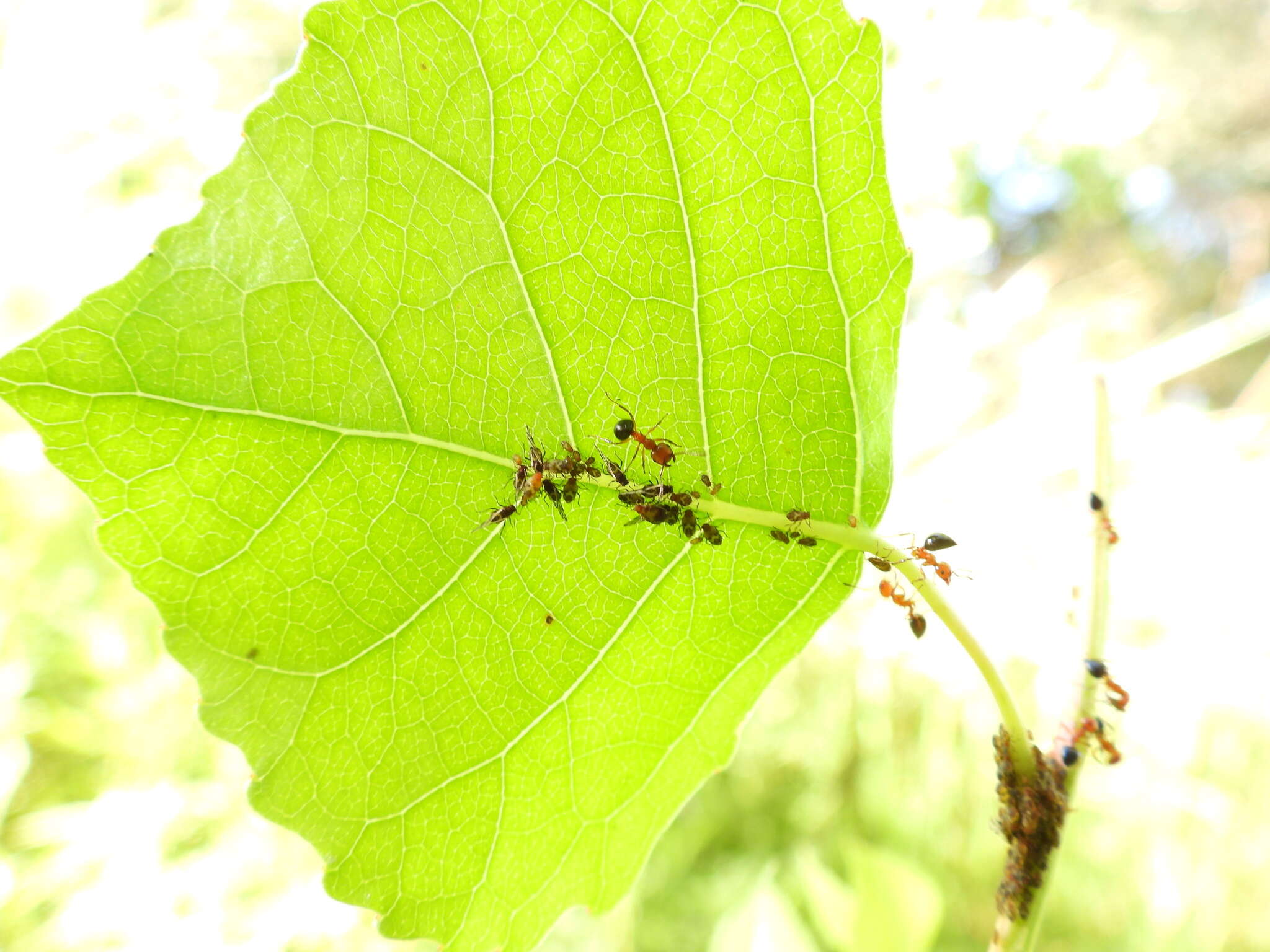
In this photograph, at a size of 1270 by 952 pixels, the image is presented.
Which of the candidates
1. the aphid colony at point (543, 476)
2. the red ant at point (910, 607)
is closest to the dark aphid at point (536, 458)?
the aphid colony at point (543, 476)

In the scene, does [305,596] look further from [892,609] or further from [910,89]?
[910,89]

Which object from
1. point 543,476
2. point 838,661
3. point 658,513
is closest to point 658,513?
point 658,513

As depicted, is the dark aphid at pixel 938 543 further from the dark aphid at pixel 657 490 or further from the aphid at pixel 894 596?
the dark aphid at pixel 657 490

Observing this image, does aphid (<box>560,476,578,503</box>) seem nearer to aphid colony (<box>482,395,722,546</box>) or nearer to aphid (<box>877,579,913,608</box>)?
aphid colony (<box>482,395,722,546</box>)

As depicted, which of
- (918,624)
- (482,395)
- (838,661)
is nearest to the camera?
(482,395)

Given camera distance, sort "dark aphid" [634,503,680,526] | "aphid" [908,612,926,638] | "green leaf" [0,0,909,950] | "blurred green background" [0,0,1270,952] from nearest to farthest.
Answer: "green leaf" [0,0,909,950], "dark aphid" [634,503,680,526], "aphid" [908,612,926,638], "blurred green background" [0,0,1270,952]

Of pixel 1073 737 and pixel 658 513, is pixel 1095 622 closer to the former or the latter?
pixel 1073 737

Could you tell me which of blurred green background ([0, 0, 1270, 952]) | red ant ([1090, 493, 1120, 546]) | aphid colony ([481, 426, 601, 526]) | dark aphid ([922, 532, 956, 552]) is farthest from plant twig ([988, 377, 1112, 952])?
blurred green background ([0, 0, 1270, 952])

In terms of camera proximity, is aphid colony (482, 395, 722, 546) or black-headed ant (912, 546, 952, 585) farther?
black-headed ant (912, 546, 952, 585)
